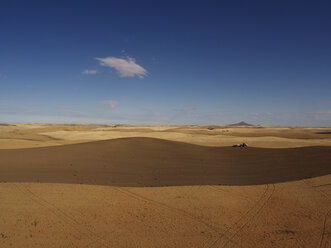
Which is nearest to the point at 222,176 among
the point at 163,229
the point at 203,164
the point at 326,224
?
the point at 203,164

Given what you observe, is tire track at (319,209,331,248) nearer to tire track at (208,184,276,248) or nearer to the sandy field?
the sandy field

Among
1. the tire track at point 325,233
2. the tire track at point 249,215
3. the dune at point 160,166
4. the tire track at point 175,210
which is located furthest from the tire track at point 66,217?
the tire track at point 325,233

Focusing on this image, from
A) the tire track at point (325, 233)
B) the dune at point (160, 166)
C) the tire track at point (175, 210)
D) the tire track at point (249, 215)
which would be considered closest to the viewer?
the tire track at point (325, 233)

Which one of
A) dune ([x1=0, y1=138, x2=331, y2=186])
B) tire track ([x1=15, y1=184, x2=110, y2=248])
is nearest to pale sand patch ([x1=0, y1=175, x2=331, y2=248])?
tire track ([x1=15, y1=184, x2=110, y2=248])

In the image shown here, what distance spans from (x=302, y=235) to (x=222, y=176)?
6044 mm

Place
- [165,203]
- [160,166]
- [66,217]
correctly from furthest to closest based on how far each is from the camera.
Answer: [160,166]
[165,203]
[66,217]

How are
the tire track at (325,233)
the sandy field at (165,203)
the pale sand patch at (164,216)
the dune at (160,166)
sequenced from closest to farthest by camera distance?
the tire track at (325,233) → the pale sand patch at (164,216) → the sandy field at (165,203) → the dune at (160,166)

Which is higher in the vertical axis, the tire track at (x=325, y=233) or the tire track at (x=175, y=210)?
the tire track at (x=325, y=233)

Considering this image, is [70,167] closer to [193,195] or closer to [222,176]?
[193,195]

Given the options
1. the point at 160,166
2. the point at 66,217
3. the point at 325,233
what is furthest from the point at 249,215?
the point at 160,166

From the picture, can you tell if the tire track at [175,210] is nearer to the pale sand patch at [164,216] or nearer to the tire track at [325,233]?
the pale sand patch at [164,216]

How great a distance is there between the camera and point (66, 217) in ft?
21.3

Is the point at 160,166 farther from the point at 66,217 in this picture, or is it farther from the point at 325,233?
the point at 325,233

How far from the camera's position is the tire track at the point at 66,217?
5444 mm
